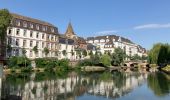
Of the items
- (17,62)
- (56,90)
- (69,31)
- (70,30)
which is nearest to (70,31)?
(69,31)

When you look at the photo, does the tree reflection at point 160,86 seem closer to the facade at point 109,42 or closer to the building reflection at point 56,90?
the building reflection at point 56,90

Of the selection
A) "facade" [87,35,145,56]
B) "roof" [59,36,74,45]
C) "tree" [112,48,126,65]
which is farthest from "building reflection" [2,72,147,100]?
"facade" [87,35,145,56]

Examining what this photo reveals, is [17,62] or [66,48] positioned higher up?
[66,48]

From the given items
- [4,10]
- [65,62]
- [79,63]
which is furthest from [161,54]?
[4,10]

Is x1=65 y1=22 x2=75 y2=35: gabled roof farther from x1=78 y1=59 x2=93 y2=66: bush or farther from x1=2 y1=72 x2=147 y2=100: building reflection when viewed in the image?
x1=2 y1=72 x2=147 y2=100: building reflection

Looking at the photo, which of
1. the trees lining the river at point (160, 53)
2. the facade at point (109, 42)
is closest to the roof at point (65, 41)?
the trees lining the river at point (160, 53)

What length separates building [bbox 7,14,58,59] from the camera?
247ft

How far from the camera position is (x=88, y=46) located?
13088cm

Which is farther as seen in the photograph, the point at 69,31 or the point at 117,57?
the point at 69,31

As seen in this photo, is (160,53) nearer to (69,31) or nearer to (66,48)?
(66,48)

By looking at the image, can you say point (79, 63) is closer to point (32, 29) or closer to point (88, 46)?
point (32, 29)

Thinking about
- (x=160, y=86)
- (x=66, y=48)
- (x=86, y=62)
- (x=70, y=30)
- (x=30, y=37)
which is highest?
(x=70, y=30)

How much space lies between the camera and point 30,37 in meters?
81.7

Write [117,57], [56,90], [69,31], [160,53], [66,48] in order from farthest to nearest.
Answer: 1. [69,31]
2. [117,57]
3. [66,48]
4. [160,53]
5. [56,90]
